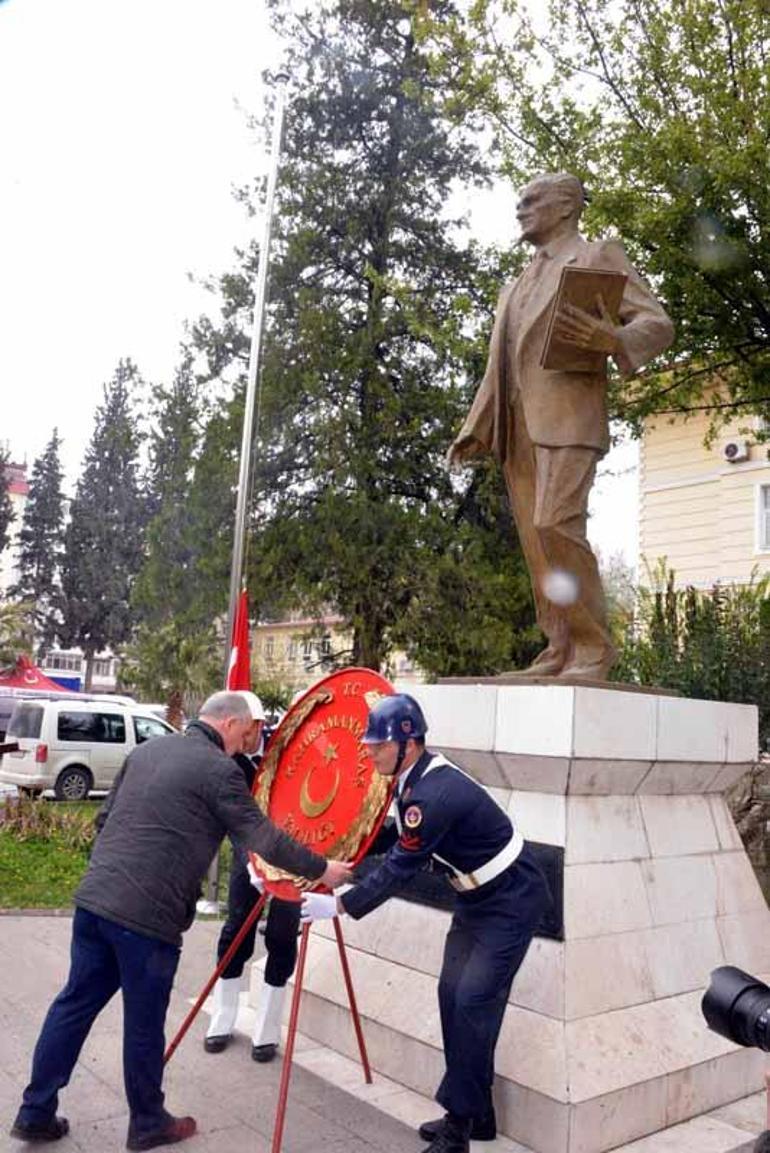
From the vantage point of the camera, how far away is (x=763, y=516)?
2427 centimetres

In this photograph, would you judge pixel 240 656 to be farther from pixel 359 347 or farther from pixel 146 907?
pixel 359 347

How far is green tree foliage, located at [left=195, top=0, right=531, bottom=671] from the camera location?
1856 cm

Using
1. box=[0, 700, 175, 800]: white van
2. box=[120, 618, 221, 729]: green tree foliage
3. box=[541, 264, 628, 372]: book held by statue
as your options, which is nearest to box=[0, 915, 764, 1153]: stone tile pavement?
box=[541, 264, 628, 372]: book held by statue

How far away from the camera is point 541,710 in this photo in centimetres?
452

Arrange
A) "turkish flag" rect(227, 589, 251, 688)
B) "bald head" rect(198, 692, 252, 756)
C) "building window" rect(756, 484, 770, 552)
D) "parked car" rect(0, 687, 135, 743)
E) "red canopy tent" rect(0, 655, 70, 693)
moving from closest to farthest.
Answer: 1. "bald head" rect(198, 692, 252, 756)
2. "turkish flag" rect(227, 589, 251, 688)
3. "red canopy tent" rect(0, 655, 70, 693)
4. "building window" rect(756, 484, 770, 552)
5. "parked car" rect(0, 687, 135, 743)

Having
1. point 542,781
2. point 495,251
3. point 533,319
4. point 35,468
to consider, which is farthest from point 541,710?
point 35,468

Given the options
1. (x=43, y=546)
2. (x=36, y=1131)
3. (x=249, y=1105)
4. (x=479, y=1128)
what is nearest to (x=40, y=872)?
(x=249, y=1105)

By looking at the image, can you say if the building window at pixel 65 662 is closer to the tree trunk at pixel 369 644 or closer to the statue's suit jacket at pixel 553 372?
the tree trunk at pixel 369 644

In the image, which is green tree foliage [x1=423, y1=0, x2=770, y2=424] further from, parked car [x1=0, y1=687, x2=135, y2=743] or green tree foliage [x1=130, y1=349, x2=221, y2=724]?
parked car [x1=0, y1=687, x2=135, y2=743]

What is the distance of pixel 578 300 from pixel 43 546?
153ft

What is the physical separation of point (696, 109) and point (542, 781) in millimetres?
8703

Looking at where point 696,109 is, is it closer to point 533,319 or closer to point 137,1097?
point 533,319

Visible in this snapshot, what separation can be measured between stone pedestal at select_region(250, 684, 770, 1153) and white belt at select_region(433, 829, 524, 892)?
0.52m

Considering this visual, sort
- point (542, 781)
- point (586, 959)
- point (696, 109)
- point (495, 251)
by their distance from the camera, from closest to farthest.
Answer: point (586, 959) < point (542, 781) < point (696, 109) < point (495, 251)
